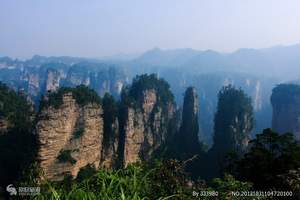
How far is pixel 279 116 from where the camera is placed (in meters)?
52.9

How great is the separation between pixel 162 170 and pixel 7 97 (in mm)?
34473

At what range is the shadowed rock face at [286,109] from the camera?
165 ft

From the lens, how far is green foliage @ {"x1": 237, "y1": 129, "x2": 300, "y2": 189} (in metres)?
15.9

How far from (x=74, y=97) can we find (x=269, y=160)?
16.8 metres

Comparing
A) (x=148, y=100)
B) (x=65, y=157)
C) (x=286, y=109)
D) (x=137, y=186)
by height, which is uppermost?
(x=137, y=186)

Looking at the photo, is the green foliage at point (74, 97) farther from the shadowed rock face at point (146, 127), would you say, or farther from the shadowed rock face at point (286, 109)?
the shadowed rock face at point (286, 109)

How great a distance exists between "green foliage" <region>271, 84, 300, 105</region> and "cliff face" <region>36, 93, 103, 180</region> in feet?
93.7

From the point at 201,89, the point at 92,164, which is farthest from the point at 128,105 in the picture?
the point at 201,89

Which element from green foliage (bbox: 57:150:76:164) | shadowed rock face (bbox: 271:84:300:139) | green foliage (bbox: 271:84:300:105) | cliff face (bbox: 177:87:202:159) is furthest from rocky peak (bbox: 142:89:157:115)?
green foliage (bbox: 271:84:300:105)

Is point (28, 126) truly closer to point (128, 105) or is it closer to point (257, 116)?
point (128, 105)

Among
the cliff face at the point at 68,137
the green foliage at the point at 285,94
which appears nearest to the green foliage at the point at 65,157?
the cliff face at the point at 68,137

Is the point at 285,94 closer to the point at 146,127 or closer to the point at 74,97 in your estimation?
the point at 146,127

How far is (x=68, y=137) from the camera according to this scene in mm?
29281

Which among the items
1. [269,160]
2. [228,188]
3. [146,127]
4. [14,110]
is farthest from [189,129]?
[228,188]
